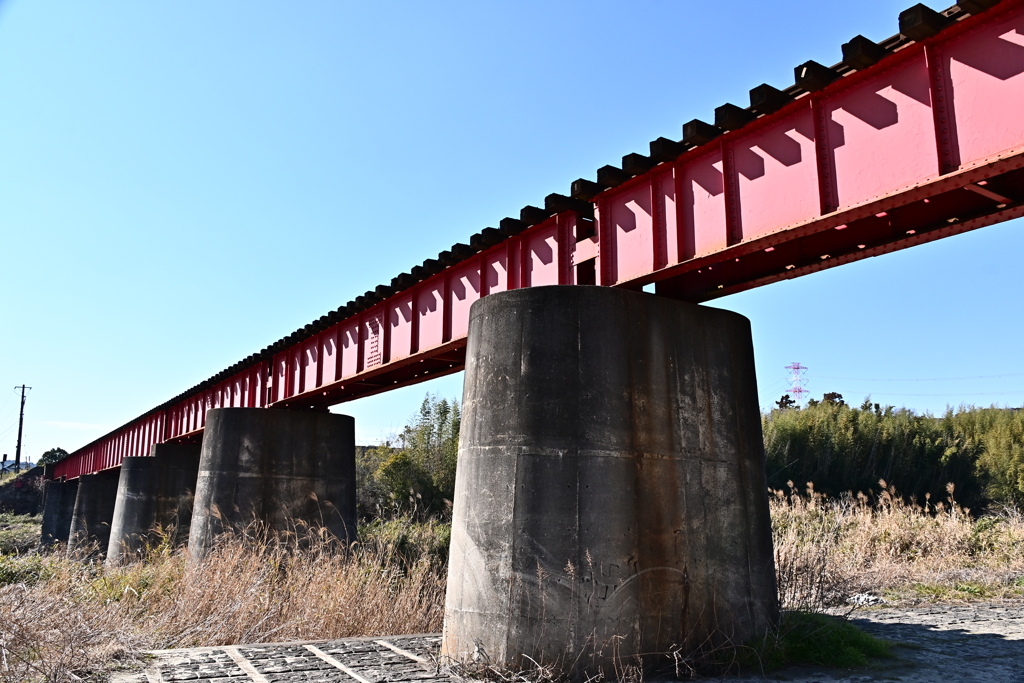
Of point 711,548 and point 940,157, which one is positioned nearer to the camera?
point 940,157

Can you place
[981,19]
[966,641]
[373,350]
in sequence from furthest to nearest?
[373,350], [966,641], [981,19]

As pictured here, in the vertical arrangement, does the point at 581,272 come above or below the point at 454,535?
above

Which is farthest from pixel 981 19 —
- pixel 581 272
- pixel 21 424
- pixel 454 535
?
pixel 21 424

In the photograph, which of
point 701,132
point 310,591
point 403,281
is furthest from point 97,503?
point 701,132

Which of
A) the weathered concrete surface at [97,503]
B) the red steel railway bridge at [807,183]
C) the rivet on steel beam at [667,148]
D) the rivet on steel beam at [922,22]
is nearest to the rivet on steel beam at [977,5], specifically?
the red steel railway bridge at [807,183]

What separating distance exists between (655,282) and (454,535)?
346 centimetres

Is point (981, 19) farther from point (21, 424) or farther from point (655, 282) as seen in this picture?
point (21, 424)

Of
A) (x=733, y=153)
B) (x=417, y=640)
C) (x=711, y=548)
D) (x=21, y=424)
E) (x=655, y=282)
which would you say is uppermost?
(x=21, y=424)

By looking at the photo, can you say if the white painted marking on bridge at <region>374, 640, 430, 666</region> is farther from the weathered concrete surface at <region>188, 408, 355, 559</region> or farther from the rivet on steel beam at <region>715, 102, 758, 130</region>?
the weathered concrete surface at <region>188, 408, 355, 559</region>

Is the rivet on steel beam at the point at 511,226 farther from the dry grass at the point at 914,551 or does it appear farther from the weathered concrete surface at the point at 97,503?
the weathered concrete surface at the point at 97,503

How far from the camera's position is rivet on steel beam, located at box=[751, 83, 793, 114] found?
279 inches

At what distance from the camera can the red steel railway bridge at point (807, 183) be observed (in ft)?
19.3

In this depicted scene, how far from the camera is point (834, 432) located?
3878cm

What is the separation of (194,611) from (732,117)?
837 centimetres
